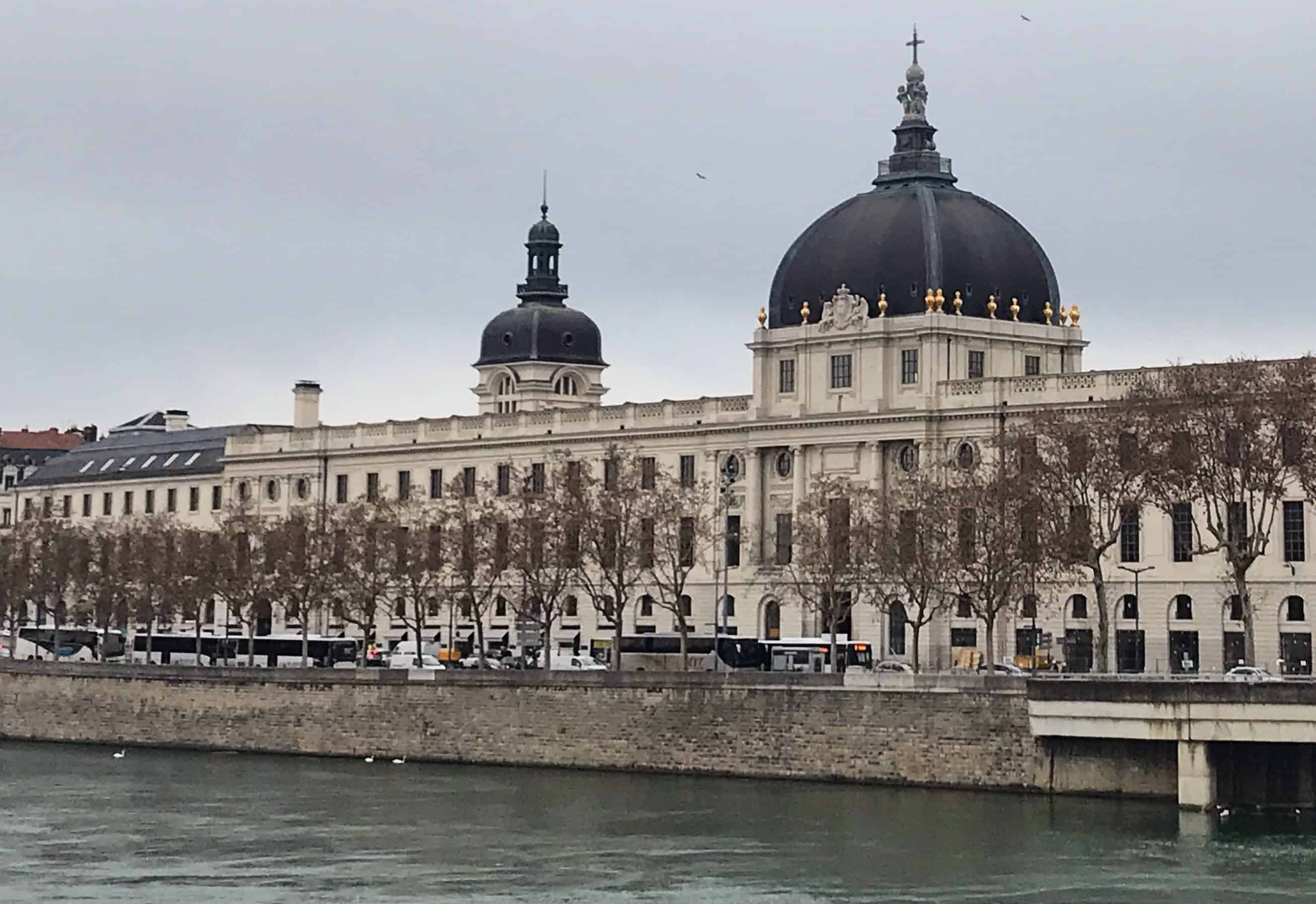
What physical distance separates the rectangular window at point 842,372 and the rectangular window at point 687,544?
1029cm

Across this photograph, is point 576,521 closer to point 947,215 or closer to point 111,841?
point 947,215

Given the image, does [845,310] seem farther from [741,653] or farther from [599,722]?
[599,722]

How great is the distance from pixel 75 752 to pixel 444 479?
44.7 m

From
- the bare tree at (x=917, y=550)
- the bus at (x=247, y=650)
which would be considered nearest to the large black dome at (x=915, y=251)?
the bare tree at (x=917, y=550)

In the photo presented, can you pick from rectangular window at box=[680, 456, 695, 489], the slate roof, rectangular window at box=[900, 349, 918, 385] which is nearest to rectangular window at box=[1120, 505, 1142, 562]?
rectangular window at box=[900, 349, 918, 385]

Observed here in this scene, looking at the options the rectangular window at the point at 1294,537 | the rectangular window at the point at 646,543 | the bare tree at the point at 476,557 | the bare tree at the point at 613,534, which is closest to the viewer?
the rectangular window at the point at 1294,537

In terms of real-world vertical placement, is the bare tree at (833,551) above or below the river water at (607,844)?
above

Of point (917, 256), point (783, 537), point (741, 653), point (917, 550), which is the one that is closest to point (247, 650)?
point (783, 537)

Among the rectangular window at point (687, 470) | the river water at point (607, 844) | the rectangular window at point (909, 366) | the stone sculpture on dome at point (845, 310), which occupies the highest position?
the stone sculpture on dome at point (845, 310)

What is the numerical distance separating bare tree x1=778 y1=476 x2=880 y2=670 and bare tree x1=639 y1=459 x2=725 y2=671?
5.04 m

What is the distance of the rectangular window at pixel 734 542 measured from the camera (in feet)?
499

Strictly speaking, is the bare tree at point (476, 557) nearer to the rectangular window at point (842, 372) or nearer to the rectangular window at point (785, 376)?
the rectangular window at point (785, 376)

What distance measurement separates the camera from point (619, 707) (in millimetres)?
109500

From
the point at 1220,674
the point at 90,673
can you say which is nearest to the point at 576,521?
the point at 90,673
